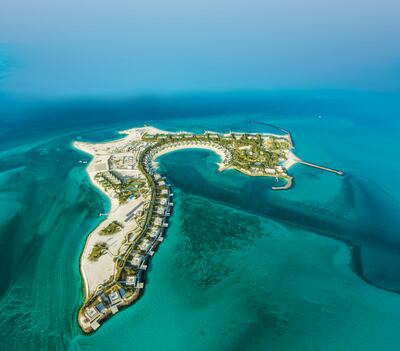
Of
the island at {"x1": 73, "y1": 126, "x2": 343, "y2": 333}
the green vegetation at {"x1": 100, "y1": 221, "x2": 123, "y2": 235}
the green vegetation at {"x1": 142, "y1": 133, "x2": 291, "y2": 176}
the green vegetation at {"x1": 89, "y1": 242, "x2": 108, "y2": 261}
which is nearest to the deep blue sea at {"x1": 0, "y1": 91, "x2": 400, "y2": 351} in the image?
the island at {"x1": 73, "y1": 126, "x2": 343, "y2": 333}

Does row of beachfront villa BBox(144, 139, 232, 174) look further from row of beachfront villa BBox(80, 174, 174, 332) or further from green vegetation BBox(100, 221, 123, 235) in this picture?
green vegetation BBox(100, 221, 123, 235)

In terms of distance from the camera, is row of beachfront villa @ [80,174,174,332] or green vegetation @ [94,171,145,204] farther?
green vegetation @ [94,171,145,204]

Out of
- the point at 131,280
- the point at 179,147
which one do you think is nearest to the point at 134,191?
the point at 131,280

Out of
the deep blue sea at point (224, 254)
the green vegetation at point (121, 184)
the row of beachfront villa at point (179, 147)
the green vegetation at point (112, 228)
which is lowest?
the deep blue sea at point (224, 254)

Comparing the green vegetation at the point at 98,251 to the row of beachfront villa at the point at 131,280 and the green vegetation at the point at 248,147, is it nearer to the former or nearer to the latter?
the row of beachfront villa at the point at 131,280

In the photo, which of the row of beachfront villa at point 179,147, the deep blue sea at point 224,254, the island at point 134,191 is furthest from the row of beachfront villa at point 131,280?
the row of beachfront villa at point 179,147

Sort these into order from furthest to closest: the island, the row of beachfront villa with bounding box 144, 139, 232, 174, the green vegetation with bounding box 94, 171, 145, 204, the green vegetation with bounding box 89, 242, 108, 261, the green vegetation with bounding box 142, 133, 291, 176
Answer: the row of beachfront villa with bounding box 144, 139, 232, 174 → the green vegetation with bounding box 142, 133, 291, 176 → the green vegetation with bounding box 94, 171, 145, 204 → the green vegetation with bounding box 89, 242, 108, 261 → the island

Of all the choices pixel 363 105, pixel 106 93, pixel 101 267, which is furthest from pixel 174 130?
pixel 363 105
